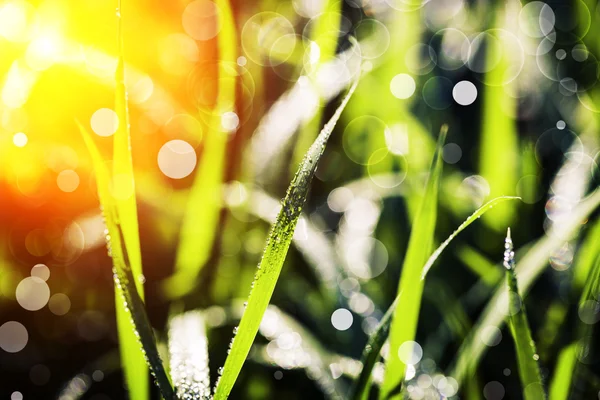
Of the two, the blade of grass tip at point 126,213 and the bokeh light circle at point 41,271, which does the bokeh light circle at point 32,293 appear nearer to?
the bokeh light circle at point 41,271

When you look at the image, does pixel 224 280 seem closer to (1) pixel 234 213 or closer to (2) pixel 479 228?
(1) pixel 234 213

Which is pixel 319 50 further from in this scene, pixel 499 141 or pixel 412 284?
pixel 412 284

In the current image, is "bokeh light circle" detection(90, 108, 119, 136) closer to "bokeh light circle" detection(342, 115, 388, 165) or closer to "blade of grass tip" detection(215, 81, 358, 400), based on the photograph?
"bokeh light circle" detection(342, 115, 388, 165)

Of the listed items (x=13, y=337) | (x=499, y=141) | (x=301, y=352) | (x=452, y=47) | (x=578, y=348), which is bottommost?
(x=13, y=337)

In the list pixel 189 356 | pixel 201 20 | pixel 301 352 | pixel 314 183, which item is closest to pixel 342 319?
pixel 301 352

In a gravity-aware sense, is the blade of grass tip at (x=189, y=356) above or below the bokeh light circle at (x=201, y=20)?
below

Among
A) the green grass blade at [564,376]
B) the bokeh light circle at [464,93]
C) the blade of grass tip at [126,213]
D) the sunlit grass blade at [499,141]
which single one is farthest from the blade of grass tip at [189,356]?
the bokeh light circle at [464,93]
